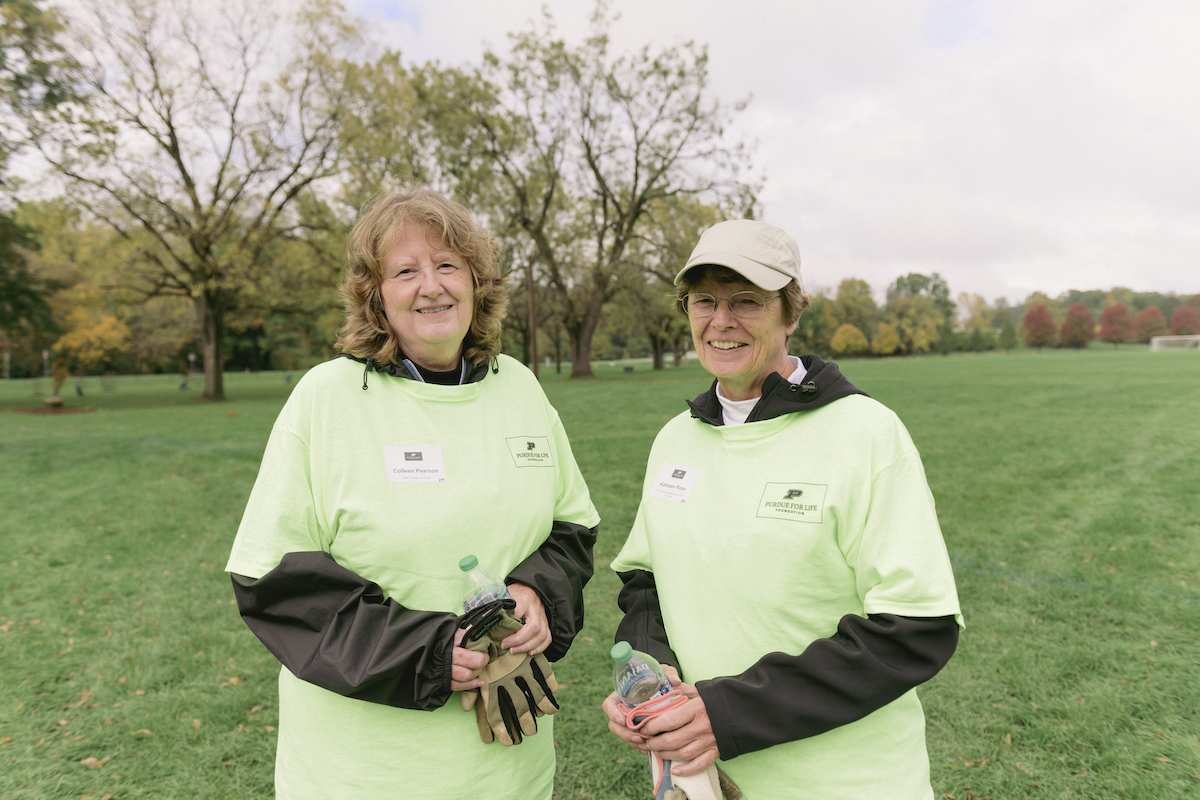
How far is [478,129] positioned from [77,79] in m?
18.1

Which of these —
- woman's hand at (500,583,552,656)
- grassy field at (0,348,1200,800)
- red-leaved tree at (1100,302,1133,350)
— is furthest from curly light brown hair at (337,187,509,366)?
red-leaved tree at (1100,302,1133,350)

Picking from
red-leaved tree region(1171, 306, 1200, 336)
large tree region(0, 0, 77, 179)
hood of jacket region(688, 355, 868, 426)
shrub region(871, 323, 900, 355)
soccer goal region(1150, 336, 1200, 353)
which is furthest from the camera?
red-leaved tree region(1171, 306, 1200, 336)

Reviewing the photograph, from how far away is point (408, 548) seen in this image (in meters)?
1.89

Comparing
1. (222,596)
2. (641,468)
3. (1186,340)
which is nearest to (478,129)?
(641,468)

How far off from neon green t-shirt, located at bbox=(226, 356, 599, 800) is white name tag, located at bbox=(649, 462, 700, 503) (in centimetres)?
47

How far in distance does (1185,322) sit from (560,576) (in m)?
Answer: 147

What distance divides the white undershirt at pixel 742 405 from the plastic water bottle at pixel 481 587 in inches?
34.0

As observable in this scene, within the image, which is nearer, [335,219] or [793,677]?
[793,677]

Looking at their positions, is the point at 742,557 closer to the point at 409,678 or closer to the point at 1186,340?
the point at 409,678

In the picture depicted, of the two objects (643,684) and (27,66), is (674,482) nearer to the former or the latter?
(643,684)

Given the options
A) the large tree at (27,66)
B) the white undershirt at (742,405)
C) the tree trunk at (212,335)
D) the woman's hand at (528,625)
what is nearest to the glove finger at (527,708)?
the woman's hand at (528,625)

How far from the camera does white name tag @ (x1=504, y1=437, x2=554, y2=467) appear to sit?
2158 mm

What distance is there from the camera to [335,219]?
29875mm

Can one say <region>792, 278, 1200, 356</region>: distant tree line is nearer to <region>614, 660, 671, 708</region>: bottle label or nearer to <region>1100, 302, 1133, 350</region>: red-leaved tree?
<region>1100, 302, 1133, 350</region>: red-leaved tree
